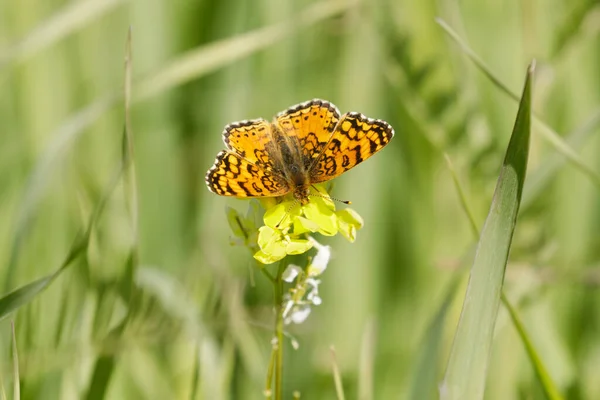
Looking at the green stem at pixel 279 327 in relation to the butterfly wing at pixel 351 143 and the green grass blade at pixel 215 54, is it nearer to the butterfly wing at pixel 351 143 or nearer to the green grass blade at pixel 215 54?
the butterfly wing at pixel 351 143

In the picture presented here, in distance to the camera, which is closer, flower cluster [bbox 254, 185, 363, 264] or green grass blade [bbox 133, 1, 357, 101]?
flower cluster [bbox 254, 185, 363, 264]

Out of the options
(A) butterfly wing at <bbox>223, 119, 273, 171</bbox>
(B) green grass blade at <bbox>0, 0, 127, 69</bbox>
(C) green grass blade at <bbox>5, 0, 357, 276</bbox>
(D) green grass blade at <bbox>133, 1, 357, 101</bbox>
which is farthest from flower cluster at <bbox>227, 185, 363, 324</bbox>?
(B) green grass blade at <bbox>0, 0, 127, 69</bbox>

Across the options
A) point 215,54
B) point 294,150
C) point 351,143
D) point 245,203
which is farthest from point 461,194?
point 245,203

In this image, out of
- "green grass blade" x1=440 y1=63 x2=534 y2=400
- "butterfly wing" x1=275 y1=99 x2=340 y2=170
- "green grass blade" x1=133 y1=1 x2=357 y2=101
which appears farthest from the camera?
"green grass blade" x1=133 y1=1 x2=357 y2=101

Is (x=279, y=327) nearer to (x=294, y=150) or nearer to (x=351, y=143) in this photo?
(x=351, y=143)

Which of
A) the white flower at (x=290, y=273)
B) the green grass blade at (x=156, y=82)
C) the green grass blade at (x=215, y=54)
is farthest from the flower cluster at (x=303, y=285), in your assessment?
the green grass blade at (x=215, y=54)

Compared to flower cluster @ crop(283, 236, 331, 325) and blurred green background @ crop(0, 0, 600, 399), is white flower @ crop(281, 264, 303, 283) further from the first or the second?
blurred green background @ crop(0, 0, 600, 399)

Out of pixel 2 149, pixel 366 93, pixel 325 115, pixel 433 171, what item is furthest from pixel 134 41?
pixel 325 115
